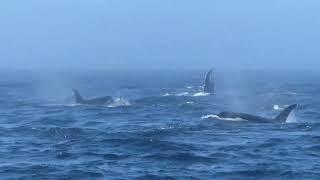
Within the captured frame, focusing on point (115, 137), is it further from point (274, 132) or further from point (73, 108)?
point (73, 108)

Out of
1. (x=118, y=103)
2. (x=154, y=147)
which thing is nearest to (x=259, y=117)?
(x=154, y=147)

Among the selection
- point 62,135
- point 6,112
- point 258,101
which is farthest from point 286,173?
point 258,101

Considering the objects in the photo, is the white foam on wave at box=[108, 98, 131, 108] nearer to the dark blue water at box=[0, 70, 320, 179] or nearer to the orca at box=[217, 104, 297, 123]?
the dark blue water at box=[0, 70, 320, 179]

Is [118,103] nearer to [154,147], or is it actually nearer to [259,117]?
[259,117]

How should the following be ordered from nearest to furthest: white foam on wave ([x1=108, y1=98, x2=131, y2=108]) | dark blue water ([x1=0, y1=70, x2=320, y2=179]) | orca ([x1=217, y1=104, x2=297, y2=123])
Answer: dark blue water ([x1=0, y1=70, x2=320, y2=179]) → orca ([x1=217, y1=104, x2=297, y2=123]) → white foam on wave ([x1=108, y1=98, x2=131, y2=108])

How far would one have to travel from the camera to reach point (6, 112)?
192ft

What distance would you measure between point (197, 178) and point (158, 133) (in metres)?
13.2

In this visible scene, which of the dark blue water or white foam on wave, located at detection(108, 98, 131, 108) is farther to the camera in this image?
white foam on wave, located at detection(108, 98, 131, 108)

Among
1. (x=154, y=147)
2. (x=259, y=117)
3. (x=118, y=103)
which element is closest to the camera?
(x=154, y=147)

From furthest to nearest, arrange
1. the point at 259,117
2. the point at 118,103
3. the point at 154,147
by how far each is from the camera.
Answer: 1. the point at 118,103
2. the point at 259,117
3. the point at 154,147

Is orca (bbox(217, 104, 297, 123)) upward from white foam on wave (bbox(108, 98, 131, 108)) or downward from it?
downward

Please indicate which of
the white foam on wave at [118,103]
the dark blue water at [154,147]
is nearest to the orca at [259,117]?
the dark blue water at [154,147]

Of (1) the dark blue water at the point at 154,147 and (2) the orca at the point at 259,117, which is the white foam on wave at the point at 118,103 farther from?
(2) the orca at the point at 259,117

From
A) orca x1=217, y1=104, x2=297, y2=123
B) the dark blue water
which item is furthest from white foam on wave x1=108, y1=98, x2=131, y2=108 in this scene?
orca x1=217, y1=104, x2=297, y2=123
